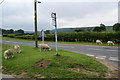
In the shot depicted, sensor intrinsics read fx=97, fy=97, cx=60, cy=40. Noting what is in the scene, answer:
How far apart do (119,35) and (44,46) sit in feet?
63.2

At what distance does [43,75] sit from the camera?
5.07m

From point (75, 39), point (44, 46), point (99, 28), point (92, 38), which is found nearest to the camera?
point (44, 46)

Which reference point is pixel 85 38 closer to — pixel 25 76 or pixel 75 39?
pixel 75 39

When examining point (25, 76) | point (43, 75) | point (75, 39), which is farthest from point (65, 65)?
point (75, 39)

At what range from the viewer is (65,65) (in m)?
6.30

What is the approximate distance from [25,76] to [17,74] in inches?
24.1

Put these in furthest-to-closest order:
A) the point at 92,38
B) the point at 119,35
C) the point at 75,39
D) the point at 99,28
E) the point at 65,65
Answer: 1. the point at 99,28
2. the point at 75,39
3. the point at 92,38
4. the point at 119,35
5. the point at 65,65

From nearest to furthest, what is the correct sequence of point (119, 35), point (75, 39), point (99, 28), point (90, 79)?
point (90, 79) → point (119, 35) → point (75, 39) → point (99, 28)

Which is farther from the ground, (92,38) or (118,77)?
(92,38)

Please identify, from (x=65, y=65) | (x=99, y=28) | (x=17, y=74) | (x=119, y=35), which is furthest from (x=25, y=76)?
(x=99, y=28)

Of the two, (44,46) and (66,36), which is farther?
(66,36)

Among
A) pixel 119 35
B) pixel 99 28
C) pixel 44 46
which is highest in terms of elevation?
pixel 99 28

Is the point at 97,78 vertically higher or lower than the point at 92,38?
lower

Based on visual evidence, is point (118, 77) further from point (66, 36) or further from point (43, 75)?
point (66, 36)
